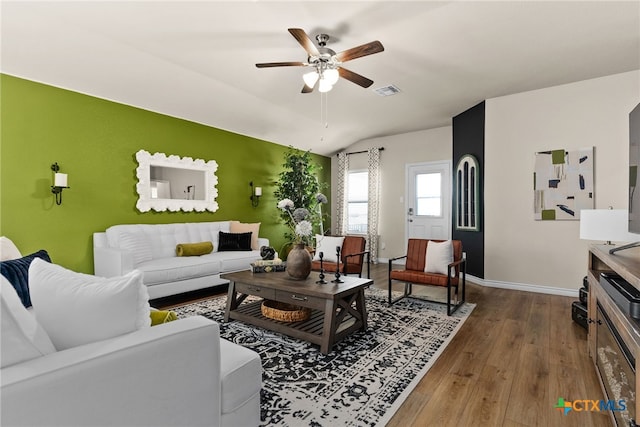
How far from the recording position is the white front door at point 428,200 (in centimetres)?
632

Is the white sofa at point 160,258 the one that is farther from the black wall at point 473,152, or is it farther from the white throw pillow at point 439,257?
the black wall at point 473,152

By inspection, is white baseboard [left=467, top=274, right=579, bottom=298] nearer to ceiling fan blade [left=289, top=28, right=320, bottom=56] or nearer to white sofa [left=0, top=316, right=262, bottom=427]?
ceiling fan blade [left=289, top=28, right=320, bottom=56]

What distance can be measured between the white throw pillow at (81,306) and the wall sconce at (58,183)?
2.96 meters

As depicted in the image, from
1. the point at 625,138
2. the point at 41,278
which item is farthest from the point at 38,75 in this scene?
the point at 625,138

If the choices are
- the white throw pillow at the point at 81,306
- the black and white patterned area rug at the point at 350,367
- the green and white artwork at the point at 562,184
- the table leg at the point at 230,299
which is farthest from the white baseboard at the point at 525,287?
the white throw pillow at the point at 81,306

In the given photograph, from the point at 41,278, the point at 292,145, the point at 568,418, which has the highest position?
the point at 292,145

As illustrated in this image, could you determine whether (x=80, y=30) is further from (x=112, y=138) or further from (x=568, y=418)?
(x=568, y=418)

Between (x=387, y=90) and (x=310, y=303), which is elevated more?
(x=387, y=90)

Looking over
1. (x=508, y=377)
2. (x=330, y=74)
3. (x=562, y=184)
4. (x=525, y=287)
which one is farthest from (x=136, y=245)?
(x=562, y=184)

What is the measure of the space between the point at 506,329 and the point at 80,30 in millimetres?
4916

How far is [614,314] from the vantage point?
1.62 m

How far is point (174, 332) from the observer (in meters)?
1.23

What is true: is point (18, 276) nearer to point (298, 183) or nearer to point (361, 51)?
point (361, 51)

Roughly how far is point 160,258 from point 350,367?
3.12 m
